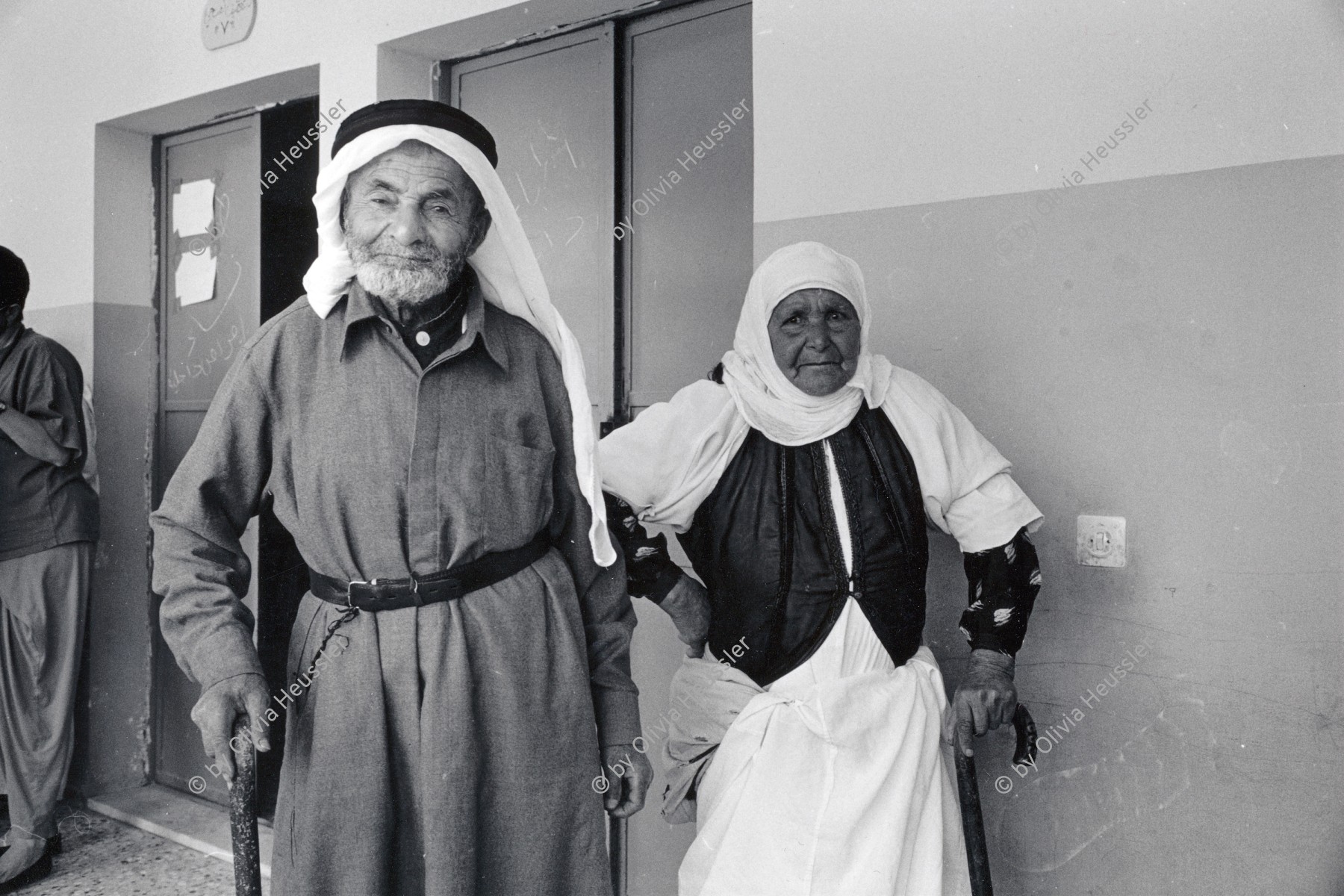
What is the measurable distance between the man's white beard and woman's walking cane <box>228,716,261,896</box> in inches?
29.9

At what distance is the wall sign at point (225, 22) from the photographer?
148 inches

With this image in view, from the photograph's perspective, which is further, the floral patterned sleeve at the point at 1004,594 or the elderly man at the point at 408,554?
the floral patterned sleeve at the point at 1004,594

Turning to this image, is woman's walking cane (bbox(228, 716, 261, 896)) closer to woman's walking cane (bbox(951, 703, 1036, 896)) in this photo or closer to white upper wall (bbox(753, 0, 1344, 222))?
woman's walking cane (bbox(951, 703, 1036, 896))

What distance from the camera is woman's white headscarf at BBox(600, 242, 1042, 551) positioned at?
220cm

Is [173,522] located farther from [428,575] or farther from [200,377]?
Result: [200,377]

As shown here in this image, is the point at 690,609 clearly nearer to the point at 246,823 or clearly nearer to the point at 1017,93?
the point at 246,823

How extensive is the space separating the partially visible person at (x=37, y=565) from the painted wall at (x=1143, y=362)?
106 inches

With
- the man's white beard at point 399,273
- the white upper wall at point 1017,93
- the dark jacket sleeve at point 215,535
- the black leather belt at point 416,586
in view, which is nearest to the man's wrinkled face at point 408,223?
the man's white beard at point 399,273

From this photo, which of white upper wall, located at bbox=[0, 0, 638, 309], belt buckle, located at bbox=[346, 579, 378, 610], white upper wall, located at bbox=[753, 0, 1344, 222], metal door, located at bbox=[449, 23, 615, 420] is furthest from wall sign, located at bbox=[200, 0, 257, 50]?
belt buckle, located at bbox=[346, 579, 378, 610]

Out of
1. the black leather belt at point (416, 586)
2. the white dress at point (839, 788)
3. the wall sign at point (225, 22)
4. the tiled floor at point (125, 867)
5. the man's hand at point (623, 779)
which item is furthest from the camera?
the wall sign at point (225, 22)

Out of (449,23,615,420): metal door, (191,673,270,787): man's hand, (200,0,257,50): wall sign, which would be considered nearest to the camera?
(191,673,270,787): man's hand

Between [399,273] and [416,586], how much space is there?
1.70 ft

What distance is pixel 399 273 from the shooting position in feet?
5.90

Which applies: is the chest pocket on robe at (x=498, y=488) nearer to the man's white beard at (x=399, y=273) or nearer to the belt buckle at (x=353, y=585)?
the belt buckle at (x=353, y=585)
